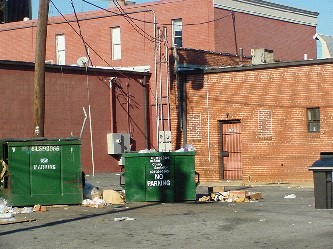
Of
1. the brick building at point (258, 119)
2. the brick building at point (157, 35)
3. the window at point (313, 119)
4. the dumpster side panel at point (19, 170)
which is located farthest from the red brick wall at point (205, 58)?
the dumpster side panel at point (19, 170)

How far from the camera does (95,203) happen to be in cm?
2133

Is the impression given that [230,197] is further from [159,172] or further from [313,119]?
[313,119]

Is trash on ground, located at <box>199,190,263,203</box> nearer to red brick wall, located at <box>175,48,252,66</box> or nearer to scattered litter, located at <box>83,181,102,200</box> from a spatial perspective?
scattered litter, located at <box>83,181,102,200</box>

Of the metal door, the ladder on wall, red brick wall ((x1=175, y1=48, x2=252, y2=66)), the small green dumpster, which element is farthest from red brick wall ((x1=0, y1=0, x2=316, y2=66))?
the small green dumpster

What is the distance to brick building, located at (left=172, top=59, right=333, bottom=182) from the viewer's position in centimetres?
3141

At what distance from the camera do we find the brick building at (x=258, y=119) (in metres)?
31.4

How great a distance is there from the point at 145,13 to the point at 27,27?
8955 millimetres

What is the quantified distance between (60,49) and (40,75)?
84.5 ft

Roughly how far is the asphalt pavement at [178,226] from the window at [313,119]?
9.21 metres

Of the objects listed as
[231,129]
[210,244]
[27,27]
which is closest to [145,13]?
[27,27]

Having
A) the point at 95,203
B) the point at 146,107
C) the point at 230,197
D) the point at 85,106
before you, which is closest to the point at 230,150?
the point at 146,107

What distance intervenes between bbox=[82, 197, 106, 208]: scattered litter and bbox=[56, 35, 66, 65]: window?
26631 millimetres

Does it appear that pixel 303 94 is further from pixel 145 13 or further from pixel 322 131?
pixel 145 13

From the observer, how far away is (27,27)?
160 feet
